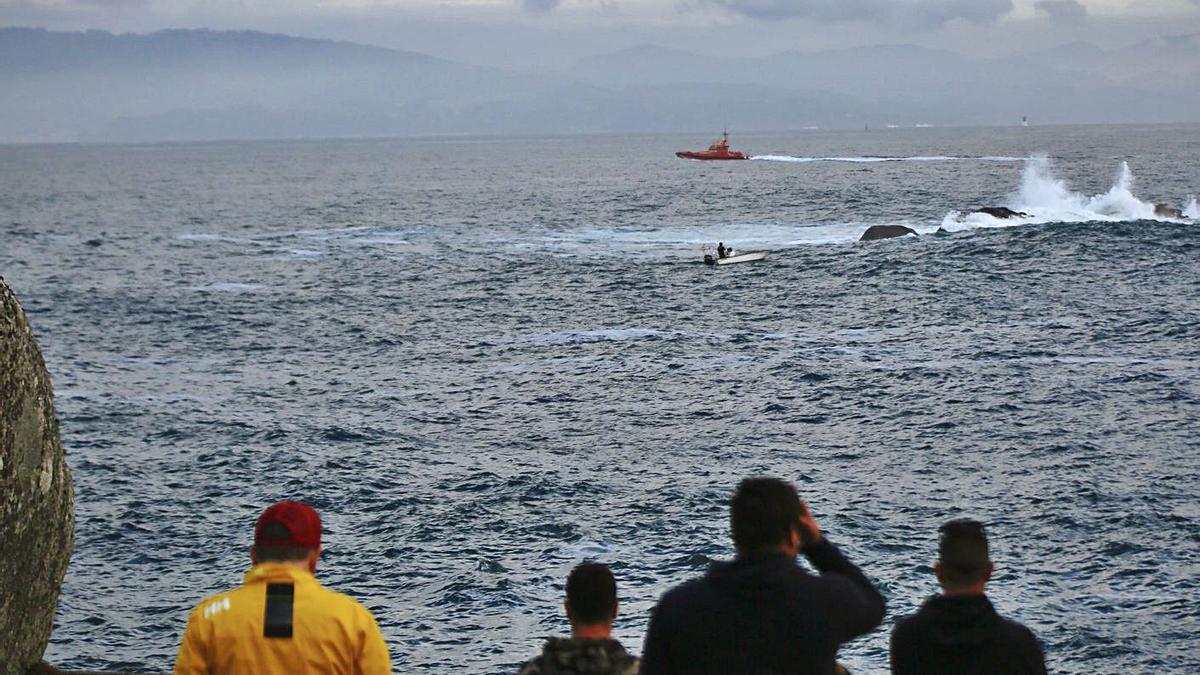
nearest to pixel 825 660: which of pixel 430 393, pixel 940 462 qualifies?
pixel 940 462

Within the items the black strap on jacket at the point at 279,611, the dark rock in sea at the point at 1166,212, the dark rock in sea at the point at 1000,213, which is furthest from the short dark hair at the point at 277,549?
the dark rock in sea at the point at 1166,212

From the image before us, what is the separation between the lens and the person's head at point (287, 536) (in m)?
5.39

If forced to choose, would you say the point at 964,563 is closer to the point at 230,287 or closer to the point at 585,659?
the point at 585,659

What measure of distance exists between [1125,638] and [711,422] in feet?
→ 51.7

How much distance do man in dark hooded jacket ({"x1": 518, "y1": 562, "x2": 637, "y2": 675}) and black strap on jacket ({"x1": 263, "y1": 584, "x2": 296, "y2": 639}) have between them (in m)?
1.09

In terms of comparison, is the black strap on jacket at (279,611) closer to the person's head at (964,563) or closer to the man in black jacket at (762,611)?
the man in black jacket at (762,611)

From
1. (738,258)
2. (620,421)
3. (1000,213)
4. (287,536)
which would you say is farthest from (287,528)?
(1000,213)

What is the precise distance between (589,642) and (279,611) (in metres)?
1.40

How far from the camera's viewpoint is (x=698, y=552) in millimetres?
22859

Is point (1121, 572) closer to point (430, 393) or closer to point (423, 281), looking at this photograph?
point (430, 393)

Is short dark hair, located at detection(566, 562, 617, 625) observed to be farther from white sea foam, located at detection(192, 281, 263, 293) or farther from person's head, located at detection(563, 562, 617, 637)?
white sea foam, located at detection(192, 281, 263, 293)

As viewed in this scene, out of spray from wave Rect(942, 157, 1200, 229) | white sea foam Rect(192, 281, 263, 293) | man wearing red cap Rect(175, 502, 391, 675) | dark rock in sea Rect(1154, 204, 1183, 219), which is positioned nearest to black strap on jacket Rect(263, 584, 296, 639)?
man wearing red cap Rect(175, 502, 391, 675)

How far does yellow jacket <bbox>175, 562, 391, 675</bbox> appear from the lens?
17.9 ft

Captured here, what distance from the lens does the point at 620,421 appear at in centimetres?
3409
